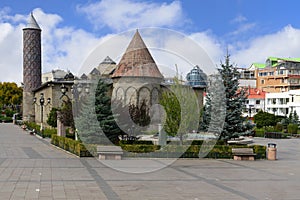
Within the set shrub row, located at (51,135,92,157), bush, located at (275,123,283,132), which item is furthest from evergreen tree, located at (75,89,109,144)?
bush, located at (275,123,283,132)

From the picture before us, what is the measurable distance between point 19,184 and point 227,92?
13.7m

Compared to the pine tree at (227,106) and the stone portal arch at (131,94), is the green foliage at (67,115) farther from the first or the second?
the stone portal arch at (131,94)

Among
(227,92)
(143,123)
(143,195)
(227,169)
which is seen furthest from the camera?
(143,123)

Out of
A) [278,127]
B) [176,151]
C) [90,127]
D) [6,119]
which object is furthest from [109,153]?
[6,119]

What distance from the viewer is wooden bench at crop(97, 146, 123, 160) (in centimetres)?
1758

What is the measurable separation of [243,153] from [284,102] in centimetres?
5308

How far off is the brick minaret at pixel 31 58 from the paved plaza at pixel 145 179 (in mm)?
50654

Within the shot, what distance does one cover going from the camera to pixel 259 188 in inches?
447

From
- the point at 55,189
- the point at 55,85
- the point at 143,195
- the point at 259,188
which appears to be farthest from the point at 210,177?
the point at 55,85

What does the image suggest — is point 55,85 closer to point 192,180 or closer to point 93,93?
point 93,93

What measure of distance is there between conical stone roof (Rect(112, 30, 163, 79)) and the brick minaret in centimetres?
2270

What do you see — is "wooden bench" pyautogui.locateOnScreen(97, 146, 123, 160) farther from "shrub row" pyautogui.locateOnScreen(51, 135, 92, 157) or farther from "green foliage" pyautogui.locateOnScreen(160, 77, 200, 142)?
"green foliage" pyautogui.locateOnScreen(160, 77, 200, 142)

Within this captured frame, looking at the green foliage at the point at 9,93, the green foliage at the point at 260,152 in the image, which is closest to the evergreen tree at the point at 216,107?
the green foliage at the point at 260,152

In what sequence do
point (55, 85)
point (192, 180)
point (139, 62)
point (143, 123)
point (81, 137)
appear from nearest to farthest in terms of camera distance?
point (192, 180)
point (81, 137)
point (143, 123)
point (139, 62)
point (55, 85)
